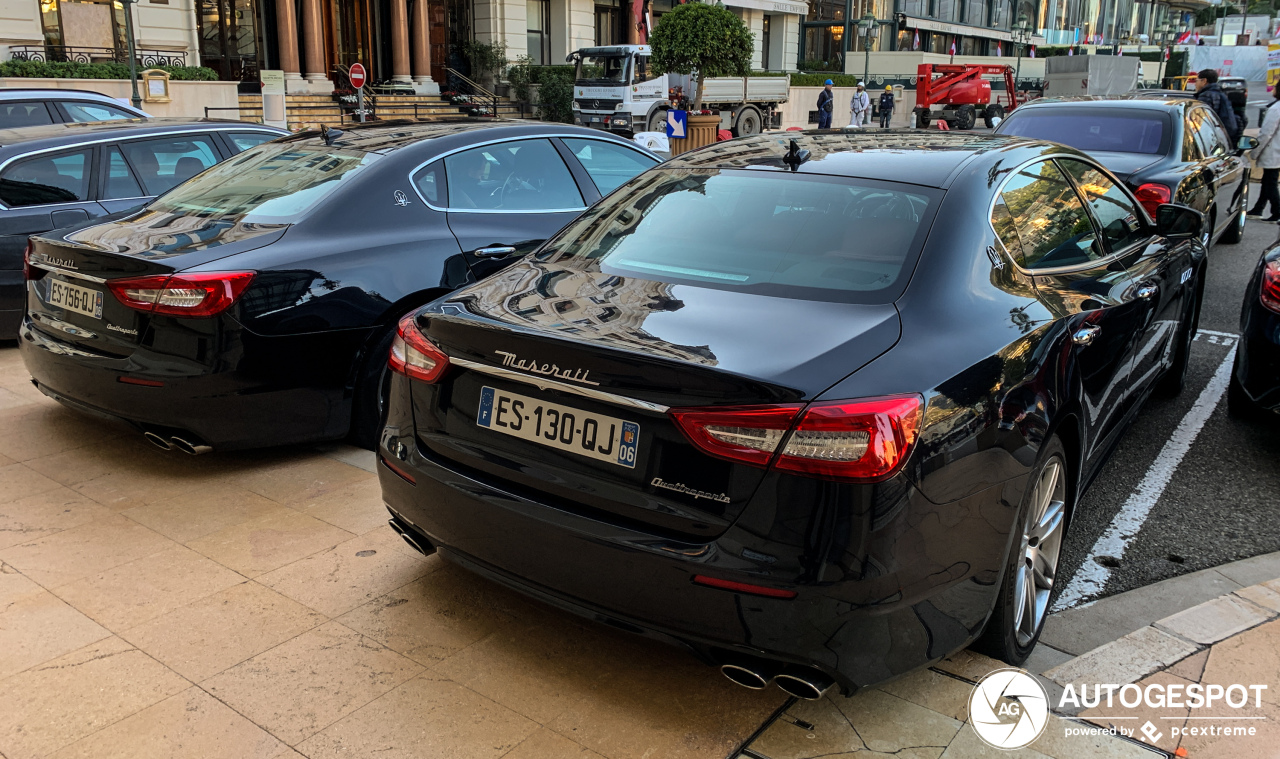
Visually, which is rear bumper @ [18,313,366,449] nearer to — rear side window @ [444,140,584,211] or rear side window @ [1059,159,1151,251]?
rear side window @ [444,140,584,211]

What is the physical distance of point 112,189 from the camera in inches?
264

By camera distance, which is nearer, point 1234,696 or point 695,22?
point 1234,696

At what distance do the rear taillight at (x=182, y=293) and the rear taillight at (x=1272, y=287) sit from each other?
15.9 feet

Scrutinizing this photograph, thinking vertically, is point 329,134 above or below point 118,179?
above

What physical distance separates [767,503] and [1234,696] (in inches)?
64.3

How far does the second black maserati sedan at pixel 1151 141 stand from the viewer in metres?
7.70

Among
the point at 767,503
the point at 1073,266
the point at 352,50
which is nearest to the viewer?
the point at 767,503

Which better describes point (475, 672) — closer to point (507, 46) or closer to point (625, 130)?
point (625, 130)

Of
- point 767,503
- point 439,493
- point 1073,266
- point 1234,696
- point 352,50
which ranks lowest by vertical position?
point 1234,696

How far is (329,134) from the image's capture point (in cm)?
537

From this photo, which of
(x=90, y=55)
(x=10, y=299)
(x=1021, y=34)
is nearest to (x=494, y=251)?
(x=10, y=299)

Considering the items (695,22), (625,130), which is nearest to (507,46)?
(625,130)

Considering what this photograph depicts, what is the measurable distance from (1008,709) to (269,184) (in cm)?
407

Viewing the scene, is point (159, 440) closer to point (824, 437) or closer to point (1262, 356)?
point (824, 437)
